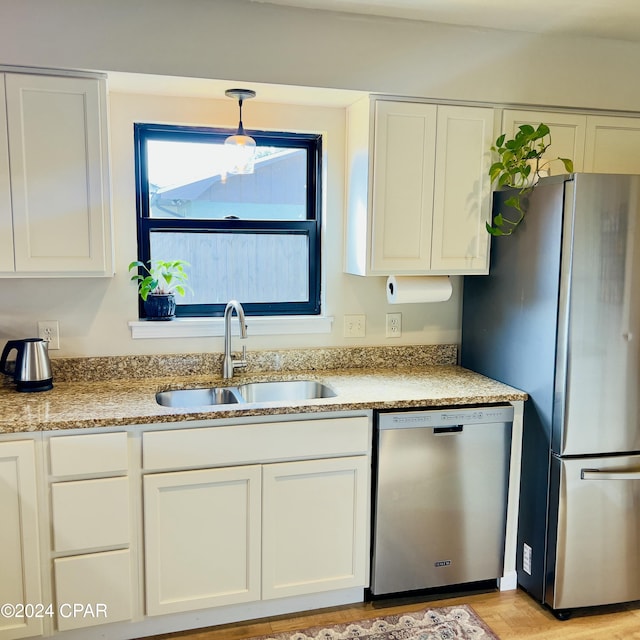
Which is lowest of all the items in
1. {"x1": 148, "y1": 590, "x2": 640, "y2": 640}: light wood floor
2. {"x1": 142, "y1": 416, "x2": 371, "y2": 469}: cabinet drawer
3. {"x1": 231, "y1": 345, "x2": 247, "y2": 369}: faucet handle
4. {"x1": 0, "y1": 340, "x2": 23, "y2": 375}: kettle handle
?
{"x1": 148, "y1": 590, "x2": 640, "y2": 640}: light wood floor

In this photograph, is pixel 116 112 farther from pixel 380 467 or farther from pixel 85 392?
pixel 380 467

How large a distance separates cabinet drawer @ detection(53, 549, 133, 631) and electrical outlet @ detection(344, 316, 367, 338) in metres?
1.34

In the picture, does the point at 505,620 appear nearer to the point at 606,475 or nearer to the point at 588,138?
the point at 606,475

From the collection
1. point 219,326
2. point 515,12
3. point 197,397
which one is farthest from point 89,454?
point 515,12

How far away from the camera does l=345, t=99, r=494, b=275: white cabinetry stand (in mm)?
2426

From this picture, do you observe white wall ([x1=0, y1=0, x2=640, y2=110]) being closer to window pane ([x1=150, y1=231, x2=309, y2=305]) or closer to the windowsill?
window pane ([x1=150, y1=231, x2=309, y2=305])

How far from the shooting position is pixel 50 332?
246 centimetres

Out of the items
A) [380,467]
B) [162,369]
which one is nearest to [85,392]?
[162,369]

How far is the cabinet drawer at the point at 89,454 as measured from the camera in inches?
77.2

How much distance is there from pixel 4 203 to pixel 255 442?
1248mm

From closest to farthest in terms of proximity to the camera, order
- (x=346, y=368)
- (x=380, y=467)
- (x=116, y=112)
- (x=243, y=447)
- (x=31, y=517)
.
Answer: (x=31, y=517), (x=243, y=447), (x=380, y=467), (x=116, y=112), (x=346, y=368)

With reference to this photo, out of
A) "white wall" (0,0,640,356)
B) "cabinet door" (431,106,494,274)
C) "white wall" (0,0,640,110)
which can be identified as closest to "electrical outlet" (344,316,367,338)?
"white wall" (0,0,640,356)

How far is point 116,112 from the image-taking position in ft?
8.06

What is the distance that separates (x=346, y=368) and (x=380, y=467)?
640mm
